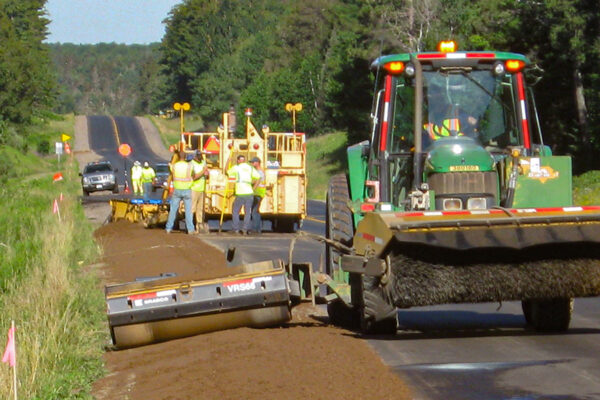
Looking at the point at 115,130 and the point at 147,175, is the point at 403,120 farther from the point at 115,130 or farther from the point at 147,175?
the point at 115,130

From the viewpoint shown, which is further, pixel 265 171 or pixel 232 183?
pixel 265 171

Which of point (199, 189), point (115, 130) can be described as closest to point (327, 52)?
point (115, 130)

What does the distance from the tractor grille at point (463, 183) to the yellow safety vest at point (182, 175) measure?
538 inches

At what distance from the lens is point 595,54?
135 feet

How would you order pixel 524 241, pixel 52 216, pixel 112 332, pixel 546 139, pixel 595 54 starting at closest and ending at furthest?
pixel 524 241, pixel 112 332, pixel 52 216, pixel 595 54, pixel 546 139

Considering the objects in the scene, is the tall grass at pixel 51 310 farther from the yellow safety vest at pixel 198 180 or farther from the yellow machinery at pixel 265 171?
the yellow machinery at pixel 265 171

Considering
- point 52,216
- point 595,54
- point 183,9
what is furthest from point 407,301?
point 183,9

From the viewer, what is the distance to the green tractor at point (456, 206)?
31.8 feet

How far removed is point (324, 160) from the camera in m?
72.9

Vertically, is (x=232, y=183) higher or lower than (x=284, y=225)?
higher

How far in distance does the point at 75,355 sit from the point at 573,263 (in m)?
4.63

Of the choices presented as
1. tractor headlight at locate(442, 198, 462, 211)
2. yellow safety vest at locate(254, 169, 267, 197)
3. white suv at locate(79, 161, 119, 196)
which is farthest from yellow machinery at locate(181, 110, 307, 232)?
white suv at locate(79, 161, 119, 196)

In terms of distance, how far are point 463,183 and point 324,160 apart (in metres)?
62.0

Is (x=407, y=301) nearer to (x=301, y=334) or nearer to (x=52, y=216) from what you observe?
(x=301, y=334)
